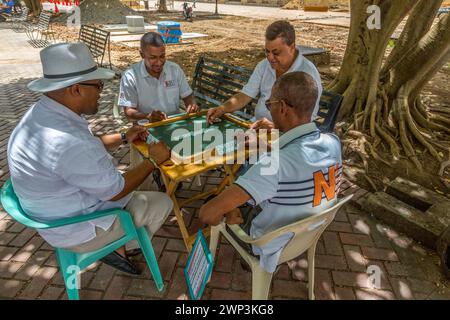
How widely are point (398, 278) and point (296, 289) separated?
94 centimetres

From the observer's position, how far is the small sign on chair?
2129mm

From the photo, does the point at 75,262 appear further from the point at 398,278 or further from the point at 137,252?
the point at 398,278

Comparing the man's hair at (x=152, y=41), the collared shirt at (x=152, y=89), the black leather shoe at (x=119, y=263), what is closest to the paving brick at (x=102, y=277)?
the black leather shoe at (x=119, y=263)

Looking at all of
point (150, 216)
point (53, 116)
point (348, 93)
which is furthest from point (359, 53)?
point (53, 116)

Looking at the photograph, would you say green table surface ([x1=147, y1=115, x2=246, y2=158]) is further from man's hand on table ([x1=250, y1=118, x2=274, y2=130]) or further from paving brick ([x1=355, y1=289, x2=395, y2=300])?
paving brick ([x1=355, y1=289, x2=395, y2=300])

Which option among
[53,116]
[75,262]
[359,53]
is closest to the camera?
[53,116]

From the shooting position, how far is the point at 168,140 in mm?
2543

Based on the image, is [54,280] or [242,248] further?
[54,280]

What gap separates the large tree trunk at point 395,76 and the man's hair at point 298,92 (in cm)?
323

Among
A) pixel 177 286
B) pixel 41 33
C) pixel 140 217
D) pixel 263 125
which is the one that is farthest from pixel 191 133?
pixel 41 33

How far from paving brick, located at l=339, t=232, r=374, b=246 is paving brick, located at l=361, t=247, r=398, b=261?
82mm

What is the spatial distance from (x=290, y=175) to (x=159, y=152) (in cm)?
109

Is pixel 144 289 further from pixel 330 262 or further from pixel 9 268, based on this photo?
pixel 330 262

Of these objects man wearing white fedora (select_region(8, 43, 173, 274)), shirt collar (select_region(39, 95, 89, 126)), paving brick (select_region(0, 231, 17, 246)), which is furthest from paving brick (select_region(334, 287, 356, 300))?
paving brick (select_region(0, 231, 17, 246))
